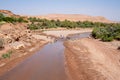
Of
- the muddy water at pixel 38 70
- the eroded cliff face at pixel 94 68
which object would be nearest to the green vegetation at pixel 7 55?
the muddy water at pixel 38 70

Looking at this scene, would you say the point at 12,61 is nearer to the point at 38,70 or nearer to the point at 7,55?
the point at 7,55

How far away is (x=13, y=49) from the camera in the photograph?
811 inches

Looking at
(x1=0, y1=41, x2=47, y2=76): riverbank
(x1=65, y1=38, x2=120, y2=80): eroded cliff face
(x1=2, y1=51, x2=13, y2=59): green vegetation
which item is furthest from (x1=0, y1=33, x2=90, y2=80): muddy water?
(x1=2, y1=51, x2=13, y2=59): green vegetation

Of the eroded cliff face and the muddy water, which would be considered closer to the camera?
the eroded cliff face

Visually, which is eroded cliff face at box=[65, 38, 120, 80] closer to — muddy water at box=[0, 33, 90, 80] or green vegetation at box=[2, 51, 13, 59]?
muddy water at box=[0, 33, 90, 80]

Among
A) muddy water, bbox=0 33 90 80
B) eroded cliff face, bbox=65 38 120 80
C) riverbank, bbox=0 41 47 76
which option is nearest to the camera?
eroded cliff face, bbox=65 38 120 80

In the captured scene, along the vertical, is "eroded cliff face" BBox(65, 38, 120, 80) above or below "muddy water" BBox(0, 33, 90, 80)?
above

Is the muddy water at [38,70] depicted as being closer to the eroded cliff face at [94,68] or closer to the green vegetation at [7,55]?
the eroded cliff face at [94,68]

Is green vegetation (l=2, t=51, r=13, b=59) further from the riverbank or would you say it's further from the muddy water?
the muddy water

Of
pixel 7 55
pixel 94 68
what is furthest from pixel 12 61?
pixel 94 68

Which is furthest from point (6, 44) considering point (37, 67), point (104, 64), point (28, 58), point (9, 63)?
point (104, 64)

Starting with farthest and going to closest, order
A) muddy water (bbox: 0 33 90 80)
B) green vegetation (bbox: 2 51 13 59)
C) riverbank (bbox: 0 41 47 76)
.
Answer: green vegetation (bbox: 2 51 13 59)
riverbank (bbox: 0 41 47 76)
muddy water (bbox: 0 33 90 80)

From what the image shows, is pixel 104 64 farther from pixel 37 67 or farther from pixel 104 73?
pixel 37 67

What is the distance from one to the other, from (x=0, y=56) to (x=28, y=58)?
278 centimetres
